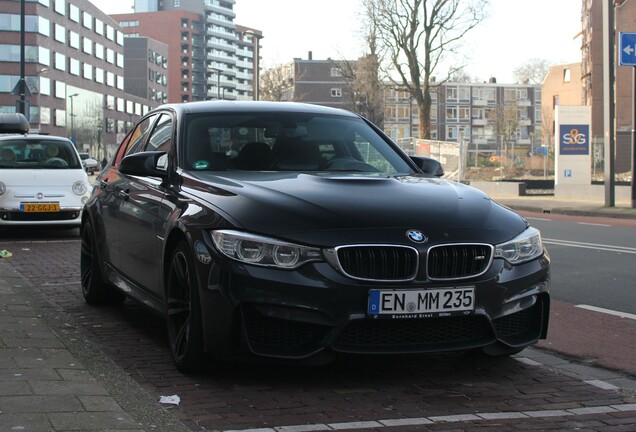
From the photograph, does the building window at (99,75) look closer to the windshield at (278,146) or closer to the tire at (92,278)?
the tire at (92,278)

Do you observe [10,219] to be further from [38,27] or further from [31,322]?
[38,27]

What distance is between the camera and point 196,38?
175375 millimetres

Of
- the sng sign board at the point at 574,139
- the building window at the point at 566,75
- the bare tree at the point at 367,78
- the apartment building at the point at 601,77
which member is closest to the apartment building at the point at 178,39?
the building window at the point at 566,75

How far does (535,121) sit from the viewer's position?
13575 centimetres

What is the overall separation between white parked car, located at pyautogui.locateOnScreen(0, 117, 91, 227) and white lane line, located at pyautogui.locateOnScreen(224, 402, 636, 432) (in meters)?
10.5

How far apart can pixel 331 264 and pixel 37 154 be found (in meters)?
11.2

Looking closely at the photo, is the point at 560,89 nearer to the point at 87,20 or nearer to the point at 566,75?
the point at 566,75

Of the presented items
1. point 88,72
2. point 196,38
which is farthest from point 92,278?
point 196,38

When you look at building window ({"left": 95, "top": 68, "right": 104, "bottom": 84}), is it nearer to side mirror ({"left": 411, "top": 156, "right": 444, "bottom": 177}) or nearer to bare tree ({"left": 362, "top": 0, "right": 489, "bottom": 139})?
bare tree ({"left": 362, "top": 0, "right": 489, "bottom": 139})

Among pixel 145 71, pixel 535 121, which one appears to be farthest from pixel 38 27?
pixel 535 121

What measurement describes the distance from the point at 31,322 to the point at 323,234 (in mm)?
2777

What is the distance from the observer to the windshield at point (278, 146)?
573 cm

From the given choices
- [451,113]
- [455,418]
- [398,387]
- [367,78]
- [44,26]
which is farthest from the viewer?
[451,113]

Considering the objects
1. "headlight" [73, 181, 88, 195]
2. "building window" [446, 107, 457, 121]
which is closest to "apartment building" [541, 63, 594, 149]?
"building window" [446, 107, 457, 121]
